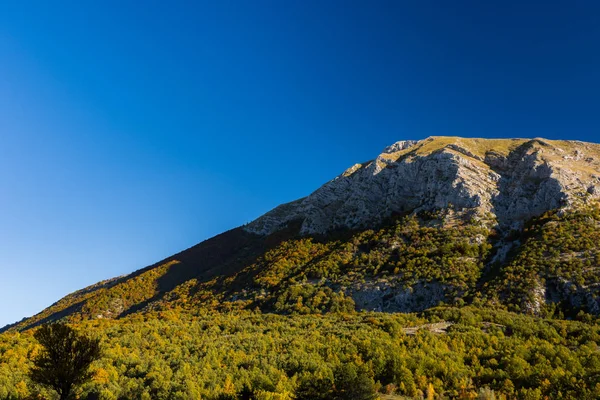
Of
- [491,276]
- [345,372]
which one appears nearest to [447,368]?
[345,372]

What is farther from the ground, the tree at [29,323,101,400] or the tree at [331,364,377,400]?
the tree at [29,323,101,400]

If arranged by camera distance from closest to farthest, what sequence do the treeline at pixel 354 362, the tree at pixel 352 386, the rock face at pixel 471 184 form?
the tree at pixel 352 386 → the treeline at pixel 354 362 → the rock face at pixel 471 184

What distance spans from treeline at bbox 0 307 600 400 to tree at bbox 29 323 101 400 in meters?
1.87

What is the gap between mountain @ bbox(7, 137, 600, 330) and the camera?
4394 centimetres

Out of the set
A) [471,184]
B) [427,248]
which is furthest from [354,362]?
[471,184]

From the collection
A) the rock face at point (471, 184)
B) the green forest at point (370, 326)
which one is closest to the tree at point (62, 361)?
the green forest at point (370, 326)

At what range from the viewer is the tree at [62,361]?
832 inches

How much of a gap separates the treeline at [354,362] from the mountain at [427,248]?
30.8 ft

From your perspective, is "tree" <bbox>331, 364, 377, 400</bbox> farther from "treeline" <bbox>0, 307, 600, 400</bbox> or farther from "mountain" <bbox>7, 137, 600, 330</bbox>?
"mountain" <bbox>7, 137, 600, 330</bbox>

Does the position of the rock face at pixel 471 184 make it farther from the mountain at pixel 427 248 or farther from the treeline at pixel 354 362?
the treeline at pixel 354 362

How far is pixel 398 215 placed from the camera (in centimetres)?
6944

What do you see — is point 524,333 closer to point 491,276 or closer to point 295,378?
point 491,276

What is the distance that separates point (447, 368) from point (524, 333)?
13.0 meters

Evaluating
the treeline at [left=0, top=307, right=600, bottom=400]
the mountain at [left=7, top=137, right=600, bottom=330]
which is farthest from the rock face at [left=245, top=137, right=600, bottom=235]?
the treeline at [left=0, top=307, right=600, bottom=400]
